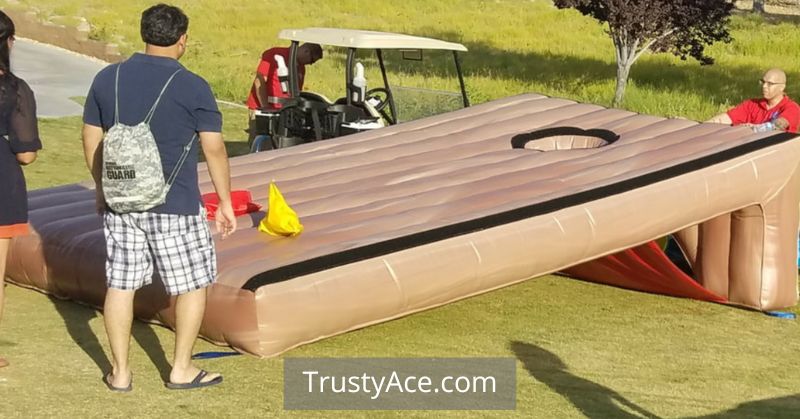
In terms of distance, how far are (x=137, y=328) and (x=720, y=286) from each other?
12.1ft

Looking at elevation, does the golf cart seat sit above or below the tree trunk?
above

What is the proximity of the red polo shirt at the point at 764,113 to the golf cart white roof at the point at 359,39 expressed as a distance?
325 cm

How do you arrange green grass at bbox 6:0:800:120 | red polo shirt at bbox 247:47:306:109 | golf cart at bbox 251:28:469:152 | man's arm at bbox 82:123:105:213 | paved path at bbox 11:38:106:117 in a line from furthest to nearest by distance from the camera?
green grass at bbox 6:0:800:120
paved path at bbox 11:38:106:117
red polo shirt at bbox 247:47:306:109
golf cart at bbox 251:28:469:152
man's arm at bbox 82:123:105:213

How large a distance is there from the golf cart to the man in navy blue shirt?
5.51 metres

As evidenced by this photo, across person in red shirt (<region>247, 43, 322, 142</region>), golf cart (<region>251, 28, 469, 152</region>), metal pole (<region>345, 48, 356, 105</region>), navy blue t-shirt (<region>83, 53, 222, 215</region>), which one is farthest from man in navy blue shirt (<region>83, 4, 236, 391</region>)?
person in red shirt (<region>247, 43, 322, 142</region>)

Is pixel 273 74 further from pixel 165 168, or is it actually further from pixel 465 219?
pixel 165 168

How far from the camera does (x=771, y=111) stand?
355 inches

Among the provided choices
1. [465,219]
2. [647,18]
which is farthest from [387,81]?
[647,18]

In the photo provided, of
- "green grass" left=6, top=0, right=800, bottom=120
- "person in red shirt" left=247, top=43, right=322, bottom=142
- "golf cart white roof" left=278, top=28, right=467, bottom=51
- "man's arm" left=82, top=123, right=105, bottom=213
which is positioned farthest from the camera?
"green grass" left=6, top=0, right=800, bottom=120

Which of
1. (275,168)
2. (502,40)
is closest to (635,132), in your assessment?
(275,168)

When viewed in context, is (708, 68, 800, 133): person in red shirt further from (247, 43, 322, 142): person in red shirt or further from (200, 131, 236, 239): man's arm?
(200, 131, 236, 239): man's arm

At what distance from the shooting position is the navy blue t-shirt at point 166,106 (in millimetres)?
5164

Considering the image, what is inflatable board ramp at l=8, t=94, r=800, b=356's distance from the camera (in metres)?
5.93

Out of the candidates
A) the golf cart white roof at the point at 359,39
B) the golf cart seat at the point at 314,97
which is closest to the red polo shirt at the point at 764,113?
the golf cart white roof at the point at 359,39
